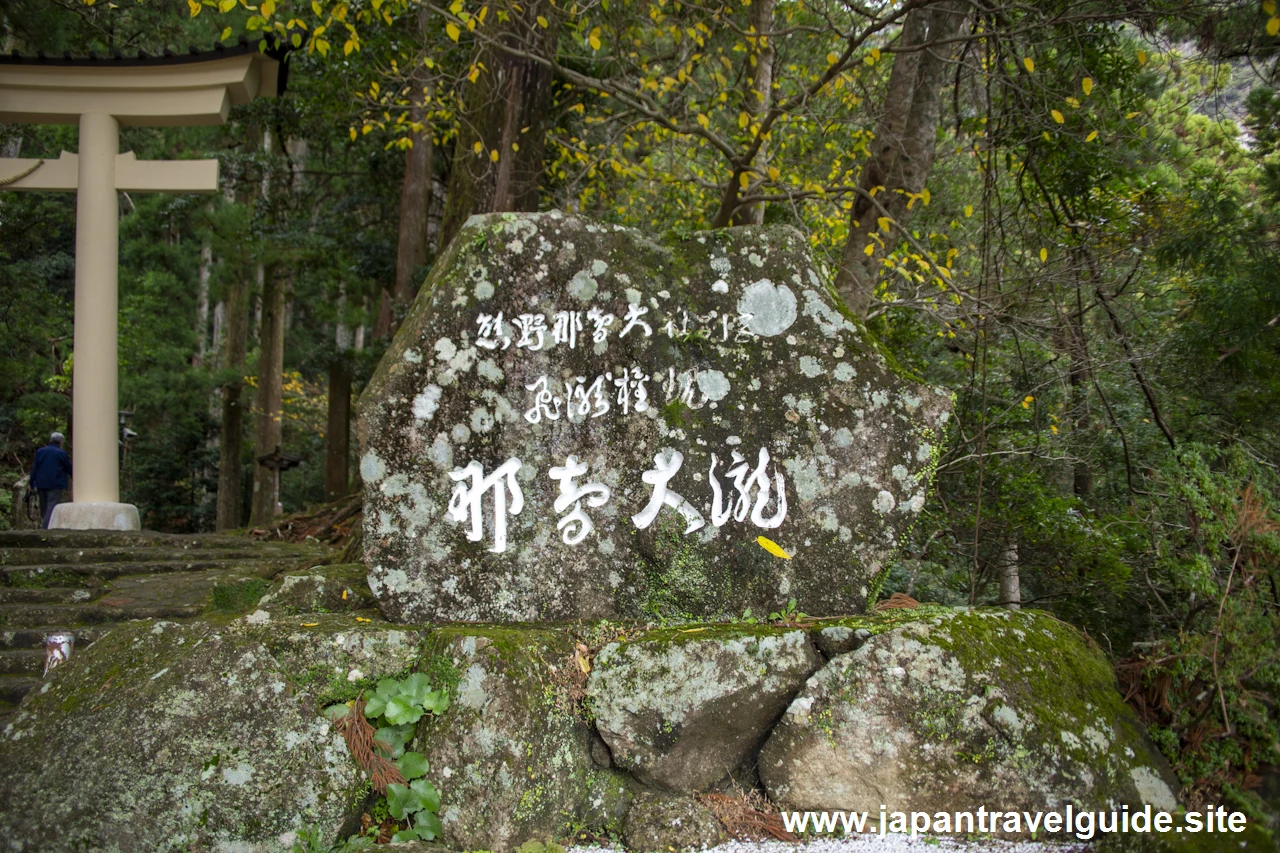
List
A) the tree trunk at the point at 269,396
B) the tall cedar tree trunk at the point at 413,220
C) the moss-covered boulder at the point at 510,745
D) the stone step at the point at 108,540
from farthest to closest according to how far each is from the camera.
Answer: the tree trunk at the point at 269,396 < the tall cedar tree trunk at the point at 413,220 < the stone step at the point at 108,540 < the moss-covered boulder at the point at 510,745

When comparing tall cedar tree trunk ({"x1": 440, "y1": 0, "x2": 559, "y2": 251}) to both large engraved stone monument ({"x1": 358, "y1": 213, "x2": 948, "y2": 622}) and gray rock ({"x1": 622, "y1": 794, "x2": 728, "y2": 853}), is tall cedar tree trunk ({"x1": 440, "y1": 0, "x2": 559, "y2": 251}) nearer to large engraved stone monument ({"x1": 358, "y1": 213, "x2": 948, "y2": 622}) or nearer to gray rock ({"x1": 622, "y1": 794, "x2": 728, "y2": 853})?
large engraved stone monument ({"x1": 358, "y1": 213, "x2": 948, "y2": 622})

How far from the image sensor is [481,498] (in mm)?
3436

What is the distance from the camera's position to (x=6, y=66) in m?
7.09

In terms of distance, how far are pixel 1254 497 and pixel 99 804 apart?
169 inches

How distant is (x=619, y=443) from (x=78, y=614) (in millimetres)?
3920

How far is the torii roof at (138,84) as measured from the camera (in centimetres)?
715

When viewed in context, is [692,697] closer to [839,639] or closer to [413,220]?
[839,639]

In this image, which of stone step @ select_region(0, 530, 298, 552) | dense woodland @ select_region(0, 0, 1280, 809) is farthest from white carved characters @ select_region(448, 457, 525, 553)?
stone step @ select_region(0, 530, 298, 552)

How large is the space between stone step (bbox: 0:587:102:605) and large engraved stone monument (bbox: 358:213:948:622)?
338 centimetres

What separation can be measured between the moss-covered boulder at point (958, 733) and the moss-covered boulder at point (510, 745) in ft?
2.29

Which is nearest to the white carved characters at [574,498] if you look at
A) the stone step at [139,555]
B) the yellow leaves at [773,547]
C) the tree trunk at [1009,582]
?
the yellow leaves at [773,547]

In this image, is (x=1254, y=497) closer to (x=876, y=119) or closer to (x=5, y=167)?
(x=876, y=119)

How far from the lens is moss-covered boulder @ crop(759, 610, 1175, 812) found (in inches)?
114

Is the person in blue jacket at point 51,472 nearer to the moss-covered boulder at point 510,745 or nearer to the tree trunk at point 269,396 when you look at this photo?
the tree trunk at point 269,396
